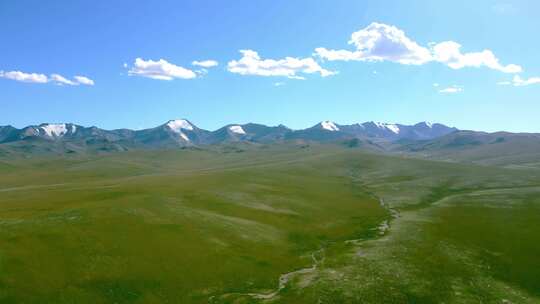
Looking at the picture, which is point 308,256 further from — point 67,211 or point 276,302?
point 67,211

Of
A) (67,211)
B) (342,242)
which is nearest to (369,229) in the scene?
(342,242)

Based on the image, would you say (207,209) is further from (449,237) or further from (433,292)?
(433,292)

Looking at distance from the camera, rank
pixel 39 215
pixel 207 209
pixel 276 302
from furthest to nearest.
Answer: pixel 207 209 → pixel 39 215 → pixel 276 302

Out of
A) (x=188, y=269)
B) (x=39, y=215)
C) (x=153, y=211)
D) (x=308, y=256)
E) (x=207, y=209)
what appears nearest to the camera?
(x=188, y=269)

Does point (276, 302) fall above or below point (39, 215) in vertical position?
below

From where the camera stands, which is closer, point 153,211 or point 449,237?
point 449,237

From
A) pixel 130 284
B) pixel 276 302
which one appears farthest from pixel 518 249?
pixel 130 284

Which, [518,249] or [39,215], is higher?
[39,215]

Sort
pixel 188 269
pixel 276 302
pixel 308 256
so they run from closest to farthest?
pixel 276 302
pixel 188 269
pixel 308 256

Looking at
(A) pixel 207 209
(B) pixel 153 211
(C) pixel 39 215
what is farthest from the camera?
(A) pixel 207 209
